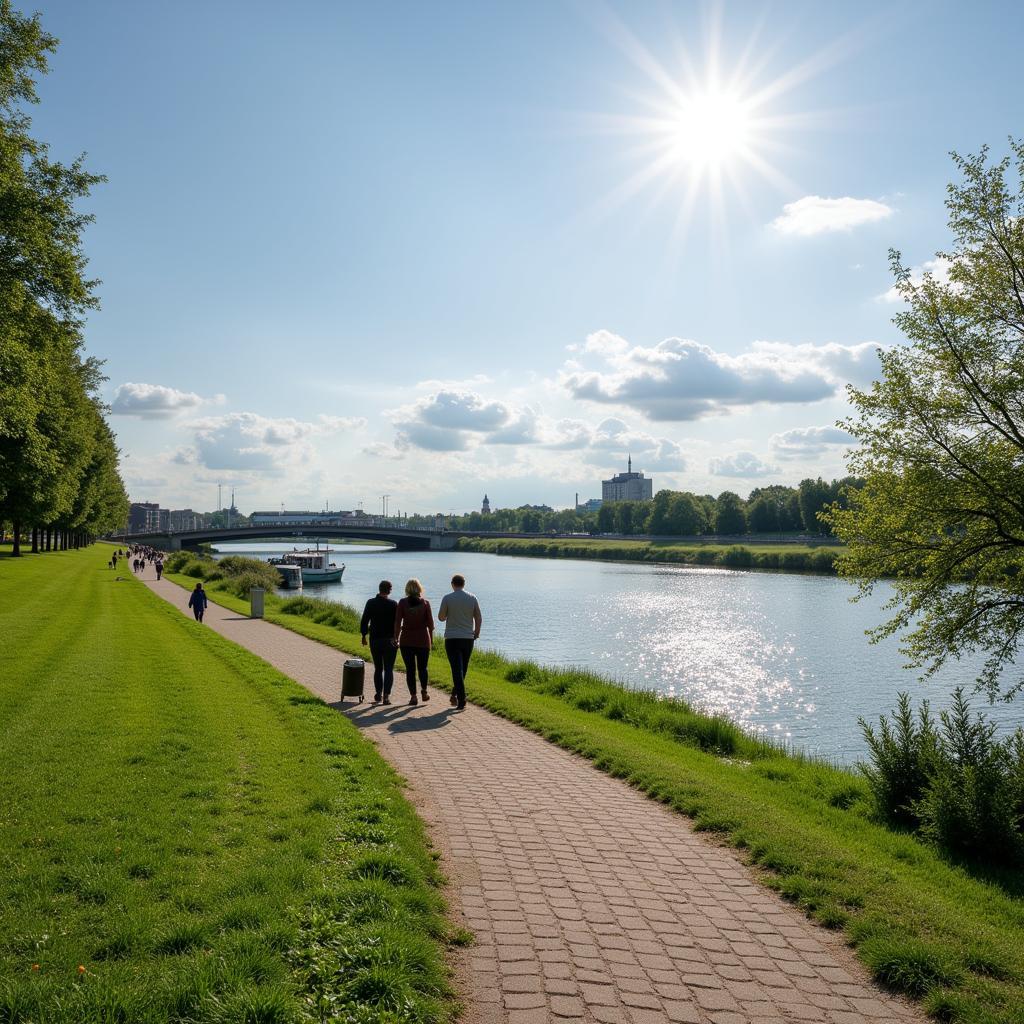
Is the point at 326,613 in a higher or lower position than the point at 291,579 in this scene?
higher

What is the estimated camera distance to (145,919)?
175 inches

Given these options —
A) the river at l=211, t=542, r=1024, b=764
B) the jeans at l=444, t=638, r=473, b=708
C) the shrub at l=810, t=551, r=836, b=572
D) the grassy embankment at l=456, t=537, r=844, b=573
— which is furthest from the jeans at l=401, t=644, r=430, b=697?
the shrub at l=810, t=551, r=836, b=572

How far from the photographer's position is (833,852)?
20.7 ft

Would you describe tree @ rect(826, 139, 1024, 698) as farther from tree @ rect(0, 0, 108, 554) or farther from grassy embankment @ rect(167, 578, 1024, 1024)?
tree @ rect(0, 0, 108, 554)

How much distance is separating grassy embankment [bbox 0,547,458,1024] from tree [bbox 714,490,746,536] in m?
119

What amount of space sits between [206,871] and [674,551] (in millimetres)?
96503

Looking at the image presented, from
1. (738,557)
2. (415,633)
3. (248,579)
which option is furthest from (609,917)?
(738,557)

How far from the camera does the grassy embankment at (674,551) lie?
79.3 m

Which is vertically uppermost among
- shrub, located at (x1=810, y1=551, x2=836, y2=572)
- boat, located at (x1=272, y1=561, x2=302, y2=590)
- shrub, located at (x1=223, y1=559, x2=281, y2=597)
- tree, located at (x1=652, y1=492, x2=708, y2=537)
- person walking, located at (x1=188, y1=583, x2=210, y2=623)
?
tree, located at (x1=652, y1=492, x2=708, y2=537)

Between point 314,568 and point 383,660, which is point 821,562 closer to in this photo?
point 314,568

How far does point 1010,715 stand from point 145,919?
20302mm

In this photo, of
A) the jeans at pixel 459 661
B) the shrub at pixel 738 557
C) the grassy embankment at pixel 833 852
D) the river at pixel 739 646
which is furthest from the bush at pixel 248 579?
the shrub at pixel 738 557

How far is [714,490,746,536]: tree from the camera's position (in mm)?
123562

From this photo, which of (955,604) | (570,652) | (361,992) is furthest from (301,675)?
(570,652)
